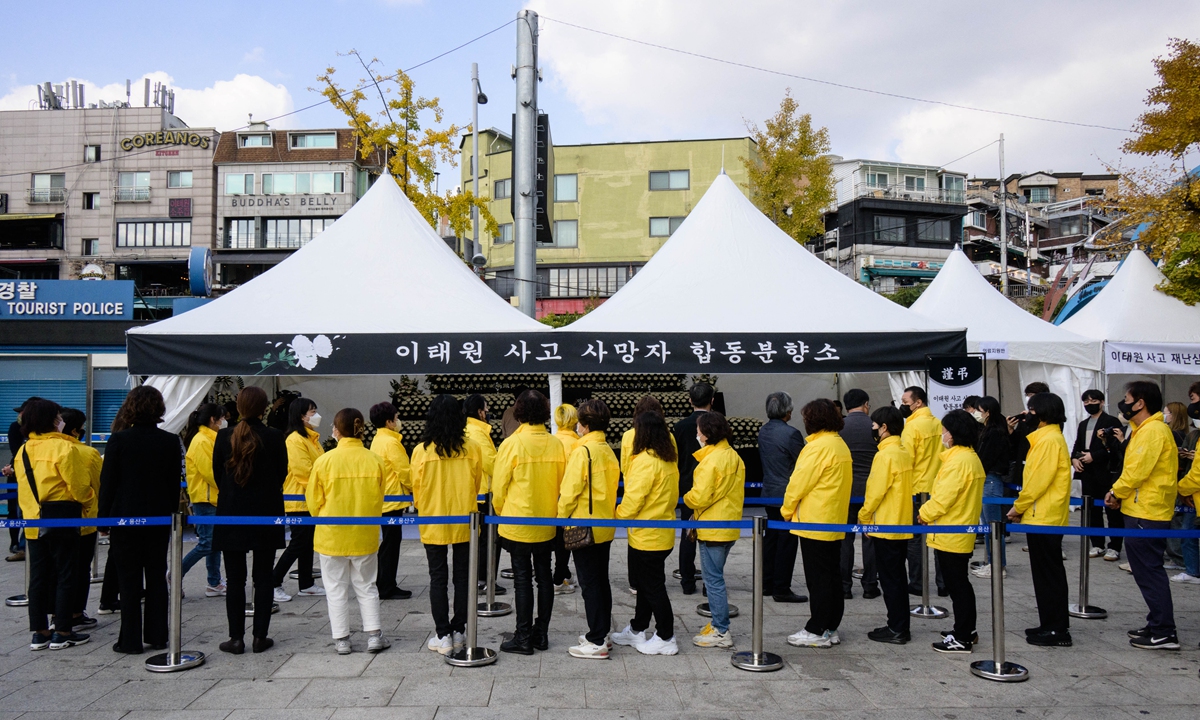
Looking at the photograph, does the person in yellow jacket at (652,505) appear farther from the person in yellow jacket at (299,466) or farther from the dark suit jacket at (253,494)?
the person in yellow jacket at (299,466)

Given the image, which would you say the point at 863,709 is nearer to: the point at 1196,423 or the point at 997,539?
the point at 997,539

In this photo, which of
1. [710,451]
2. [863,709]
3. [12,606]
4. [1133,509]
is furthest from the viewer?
[12,606]

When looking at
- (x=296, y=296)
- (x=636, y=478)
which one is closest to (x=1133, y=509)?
(x=636, y=478)

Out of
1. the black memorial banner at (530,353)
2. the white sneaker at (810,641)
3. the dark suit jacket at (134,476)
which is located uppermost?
the black memorial banner at (530,353)

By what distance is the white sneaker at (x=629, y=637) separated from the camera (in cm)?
540

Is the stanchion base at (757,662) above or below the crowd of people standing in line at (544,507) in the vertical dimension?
below

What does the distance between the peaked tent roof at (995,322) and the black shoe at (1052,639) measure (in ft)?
21.4

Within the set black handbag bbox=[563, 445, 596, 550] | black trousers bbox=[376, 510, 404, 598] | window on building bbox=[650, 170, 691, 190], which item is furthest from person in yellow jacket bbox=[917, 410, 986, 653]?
window on building bbox=[650, 170, 691, 190]

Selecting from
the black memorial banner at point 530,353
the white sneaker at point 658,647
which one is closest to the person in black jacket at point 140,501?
the white sneaker at point 658,647

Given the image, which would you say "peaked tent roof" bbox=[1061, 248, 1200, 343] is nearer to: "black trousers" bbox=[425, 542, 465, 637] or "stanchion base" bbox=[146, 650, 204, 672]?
"black trousers" bbox=[425, 542, 465, 637]

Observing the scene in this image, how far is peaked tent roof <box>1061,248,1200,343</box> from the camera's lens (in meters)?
12.1

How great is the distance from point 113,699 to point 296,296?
18.2 ft

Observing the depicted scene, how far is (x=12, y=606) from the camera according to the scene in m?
6.56

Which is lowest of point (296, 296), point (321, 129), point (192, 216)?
point (296, 296)
